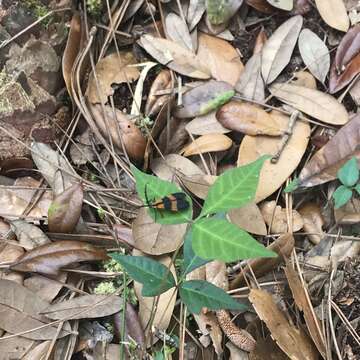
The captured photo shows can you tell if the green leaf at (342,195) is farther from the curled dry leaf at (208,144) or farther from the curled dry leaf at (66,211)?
the curled dry leaf at (66,211)

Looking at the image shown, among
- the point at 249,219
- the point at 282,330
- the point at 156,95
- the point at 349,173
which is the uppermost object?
the point at 156,95

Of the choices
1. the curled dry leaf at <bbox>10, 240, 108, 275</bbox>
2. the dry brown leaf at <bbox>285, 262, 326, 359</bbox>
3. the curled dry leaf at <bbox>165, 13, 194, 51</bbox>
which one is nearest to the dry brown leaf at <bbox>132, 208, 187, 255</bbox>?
the curled dry leaf at <bbox>10, 240, 108, 275</bbox>

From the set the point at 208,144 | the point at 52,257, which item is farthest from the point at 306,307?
the point at 52,257

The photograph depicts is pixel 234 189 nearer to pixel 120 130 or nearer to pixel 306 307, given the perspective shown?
pixel 306 307

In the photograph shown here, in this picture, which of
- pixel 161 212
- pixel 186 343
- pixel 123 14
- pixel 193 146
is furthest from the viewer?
pixel 123 14

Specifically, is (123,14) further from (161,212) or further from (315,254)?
(315,254)

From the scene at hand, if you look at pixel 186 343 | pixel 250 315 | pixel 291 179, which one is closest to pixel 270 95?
pixel 291 179

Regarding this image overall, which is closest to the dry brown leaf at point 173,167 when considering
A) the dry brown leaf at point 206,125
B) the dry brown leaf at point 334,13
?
the dry brown leaf at point 206,125
